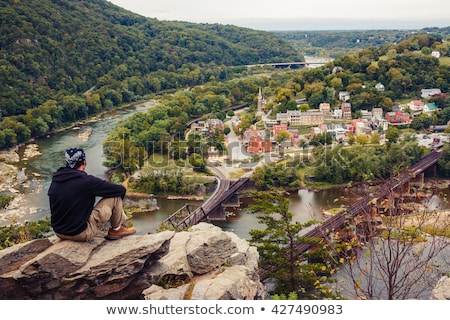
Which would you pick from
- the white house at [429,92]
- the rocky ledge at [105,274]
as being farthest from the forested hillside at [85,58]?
the rocky ledge at [105,274]

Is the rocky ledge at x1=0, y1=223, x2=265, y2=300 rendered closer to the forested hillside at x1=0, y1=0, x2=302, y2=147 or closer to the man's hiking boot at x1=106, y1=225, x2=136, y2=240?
the man's hiking boot at x1=106, y1=225, x2=136, y2=240

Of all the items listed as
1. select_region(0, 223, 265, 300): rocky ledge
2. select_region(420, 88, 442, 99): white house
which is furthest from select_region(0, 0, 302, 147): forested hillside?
select_region(0, 223, 265, 300): rocky ledge

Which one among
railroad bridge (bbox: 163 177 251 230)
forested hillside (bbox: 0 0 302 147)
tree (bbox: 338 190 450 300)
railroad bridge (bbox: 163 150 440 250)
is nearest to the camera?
tree (bbox: 338 190 450 300)

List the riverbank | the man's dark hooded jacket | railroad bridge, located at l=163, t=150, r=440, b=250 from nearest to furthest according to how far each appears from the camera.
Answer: the man's dark hooded jacket → railroad bridge, located at l=163, t=150, r=440, b=250 → the riverbank

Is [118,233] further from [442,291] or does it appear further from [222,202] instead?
[222,202]

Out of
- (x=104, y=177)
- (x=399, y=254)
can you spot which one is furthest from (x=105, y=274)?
(x=104, y=177)

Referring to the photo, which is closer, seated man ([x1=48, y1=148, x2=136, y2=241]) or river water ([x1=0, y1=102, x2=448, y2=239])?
seated man ([x1=48, y1=148, x2=136, y2=241])

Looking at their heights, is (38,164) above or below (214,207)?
above

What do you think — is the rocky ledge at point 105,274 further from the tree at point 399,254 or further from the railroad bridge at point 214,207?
the railroad bridge at point 214,207
